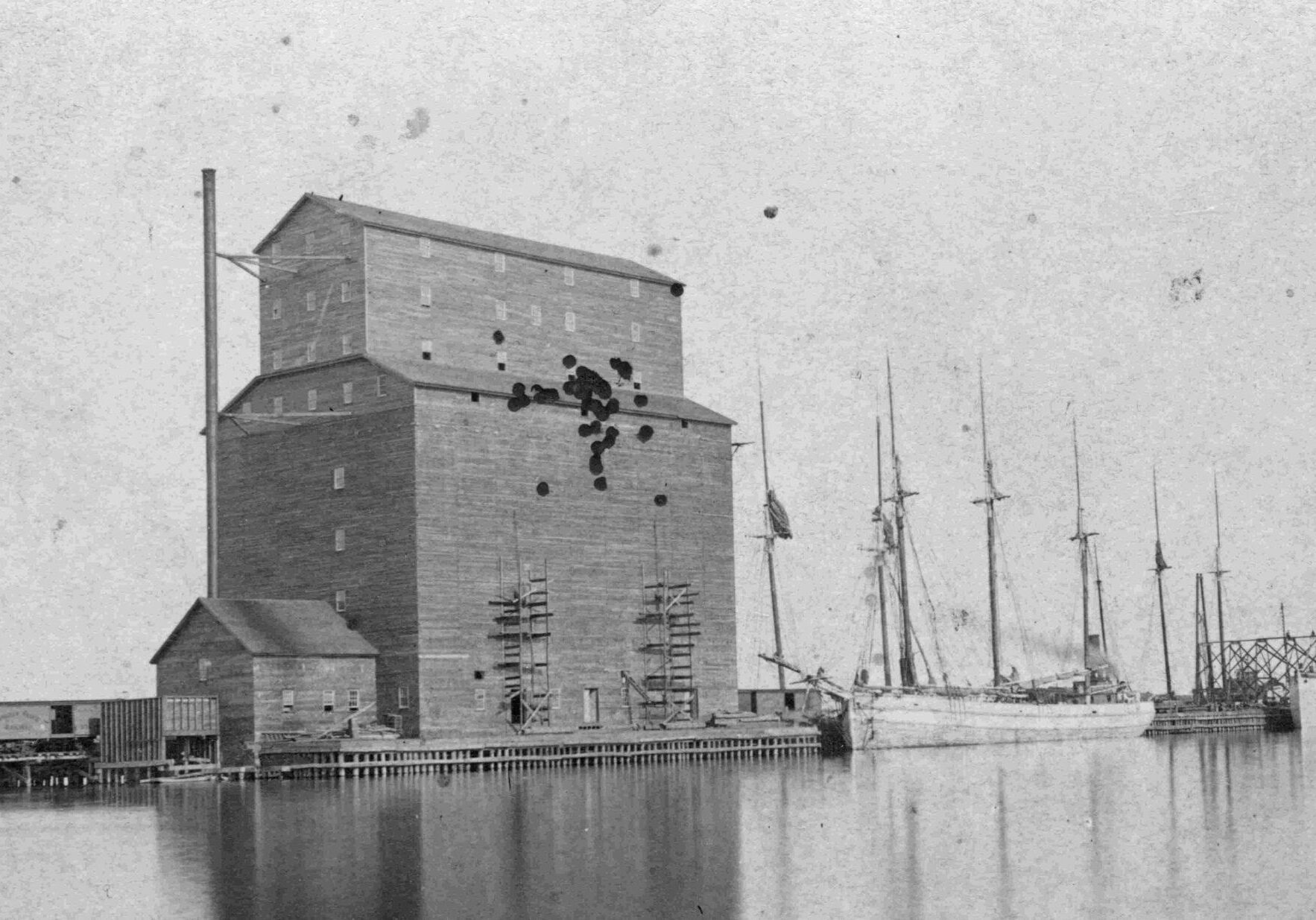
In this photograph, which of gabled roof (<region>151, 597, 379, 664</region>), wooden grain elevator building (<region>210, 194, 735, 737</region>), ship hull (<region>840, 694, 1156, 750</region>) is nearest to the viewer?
gabled roof (<region>151, 597, 379, 664</region>)

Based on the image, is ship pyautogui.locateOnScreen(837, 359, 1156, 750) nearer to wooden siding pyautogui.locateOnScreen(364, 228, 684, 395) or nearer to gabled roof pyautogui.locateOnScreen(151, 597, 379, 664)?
wooden siding pyautogui.locateOnScreen(364, 228, 684, 395)

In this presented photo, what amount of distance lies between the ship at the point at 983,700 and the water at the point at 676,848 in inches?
931

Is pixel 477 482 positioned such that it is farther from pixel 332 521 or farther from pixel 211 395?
pixel 211 395

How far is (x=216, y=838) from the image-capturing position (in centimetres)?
3616

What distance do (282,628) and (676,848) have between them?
32.3 meters

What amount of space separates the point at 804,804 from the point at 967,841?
1080 cm

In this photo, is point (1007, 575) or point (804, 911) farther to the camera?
point (1007, 575)

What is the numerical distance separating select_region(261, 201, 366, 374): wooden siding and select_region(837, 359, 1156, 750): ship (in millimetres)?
21625

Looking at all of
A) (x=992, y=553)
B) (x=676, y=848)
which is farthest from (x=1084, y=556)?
(x=676, y=848)

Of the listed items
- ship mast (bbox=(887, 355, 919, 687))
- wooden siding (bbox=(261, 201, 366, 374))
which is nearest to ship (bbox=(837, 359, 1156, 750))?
ship mast (bbox=(887, 355, 919, 687))

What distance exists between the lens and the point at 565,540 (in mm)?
67250

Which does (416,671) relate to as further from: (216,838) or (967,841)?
(967,841)

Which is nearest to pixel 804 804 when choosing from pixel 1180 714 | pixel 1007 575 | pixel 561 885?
A: pixel 561 885

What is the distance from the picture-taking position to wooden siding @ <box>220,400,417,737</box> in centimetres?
6331
